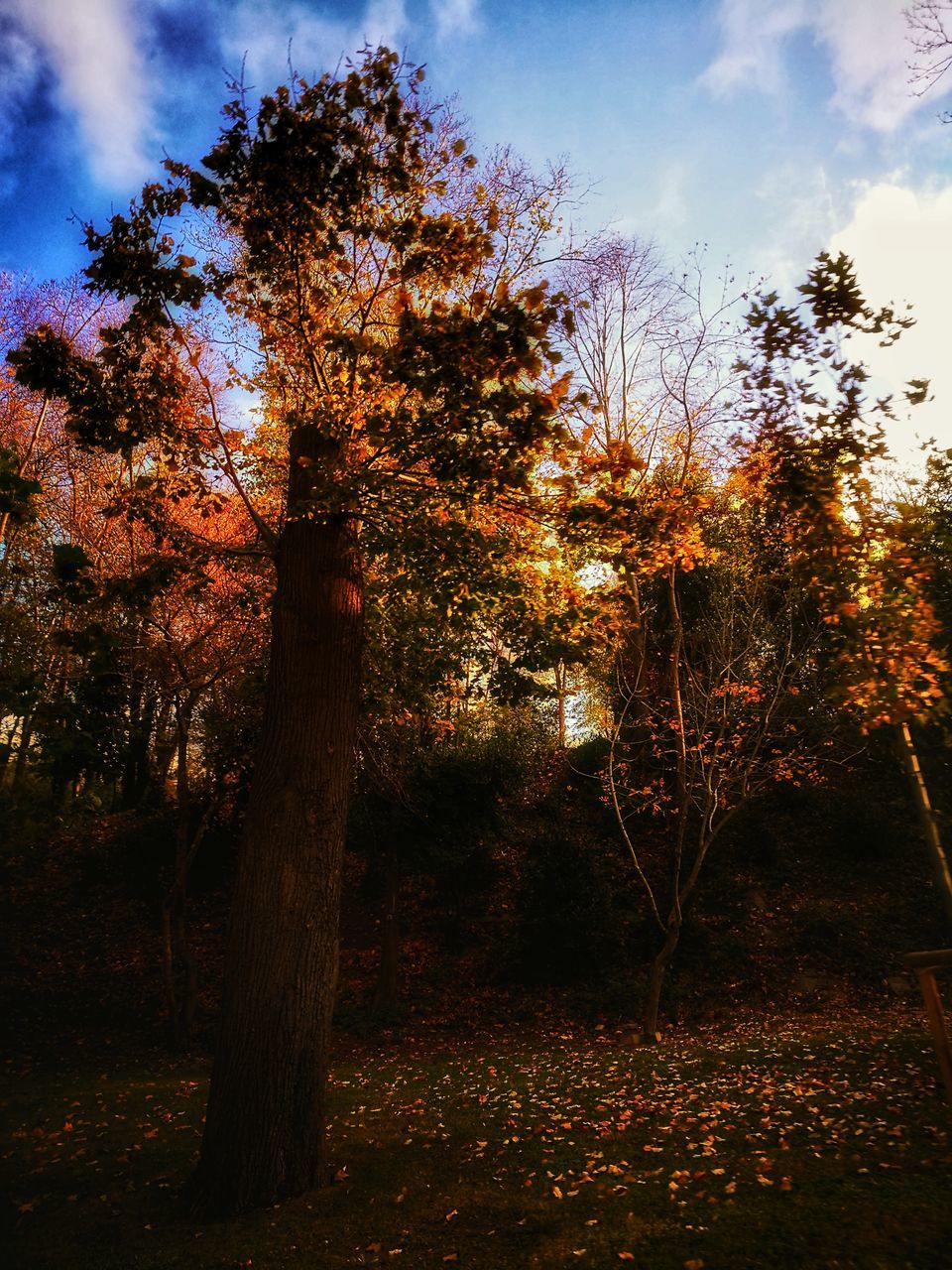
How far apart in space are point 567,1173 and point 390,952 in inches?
342

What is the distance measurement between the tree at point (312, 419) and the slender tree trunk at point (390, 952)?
27.3ft

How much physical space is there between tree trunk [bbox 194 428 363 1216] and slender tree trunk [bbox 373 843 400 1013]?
830 cm

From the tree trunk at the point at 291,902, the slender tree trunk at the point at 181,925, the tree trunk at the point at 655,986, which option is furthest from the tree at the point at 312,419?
the tree trunk at the point at 655,986

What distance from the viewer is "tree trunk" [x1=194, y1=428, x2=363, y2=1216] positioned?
467cm

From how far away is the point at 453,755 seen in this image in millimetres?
14711

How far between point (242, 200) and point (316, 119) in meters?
1.05

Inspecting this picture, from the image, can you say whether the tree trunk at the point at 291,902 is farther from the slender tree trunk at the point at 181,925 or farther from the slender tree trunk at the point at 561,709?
the slender tree trunk at the point at 561,709

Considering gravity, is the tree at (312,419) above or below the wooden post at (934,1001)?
above

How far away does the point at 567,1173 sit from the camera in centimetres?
492

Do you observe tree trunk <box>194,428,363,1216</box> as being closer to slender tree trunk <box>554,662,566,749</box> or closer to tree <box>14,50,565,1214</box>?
tree <box>14,50,565,1214</box>

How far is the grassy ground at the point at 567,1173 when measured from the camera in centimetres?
382

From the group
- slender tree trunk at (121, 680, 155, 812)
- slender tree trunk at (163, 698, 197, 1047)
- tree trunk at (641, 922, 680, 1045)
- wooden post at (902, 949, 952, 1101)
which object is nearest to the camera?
wooden post at (902, 949, 952, 1101)

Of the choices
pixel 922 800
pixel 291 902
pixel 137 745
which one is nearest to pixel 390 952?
pixel 137 745

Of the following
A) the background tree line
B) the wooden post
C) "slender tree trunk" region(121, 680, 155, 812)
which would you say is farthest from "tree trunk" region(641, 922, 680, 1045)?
"slender tree trunk" region(121, 680, 155, 812)
